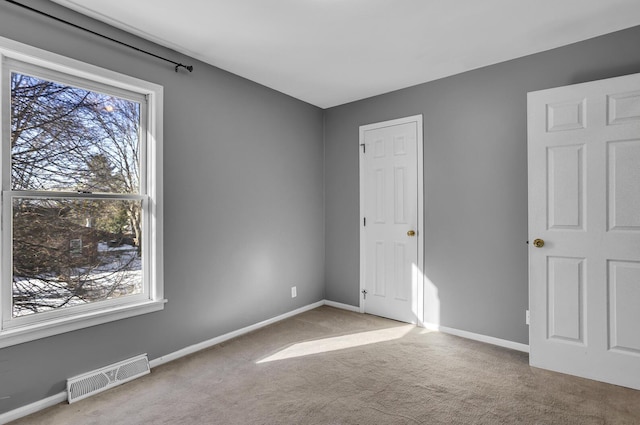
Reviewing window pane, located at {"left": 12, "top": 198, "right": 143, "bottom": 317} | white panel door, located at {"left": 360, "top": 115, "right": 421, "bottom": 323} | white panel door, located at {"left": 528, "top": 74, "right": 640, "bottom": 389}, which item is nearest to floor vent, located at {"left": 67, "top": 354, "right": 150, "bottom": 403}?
window pane, located at {"left": 12, "top": 198, "right": 143, "bottom": 317}

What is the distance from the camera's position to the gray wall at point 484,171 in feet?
9.22

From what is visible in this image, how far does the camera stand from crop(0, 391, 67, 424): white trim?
200 centimetres

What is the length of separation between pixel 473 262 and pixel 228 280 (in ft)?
7.75

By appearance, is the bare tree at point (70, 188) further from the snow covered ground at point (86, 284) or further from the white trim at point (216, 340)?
the white trim at point (216, 340)

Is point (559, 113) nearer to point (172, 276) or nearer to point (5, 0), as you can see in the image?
point (172, 276)

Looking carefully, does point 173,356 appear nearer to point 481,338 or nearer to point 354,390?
point 354,390

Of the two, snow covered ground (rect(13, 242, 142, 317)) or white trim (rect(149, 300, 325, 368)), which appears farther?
white trim (rect(149, 300, 325, 368))

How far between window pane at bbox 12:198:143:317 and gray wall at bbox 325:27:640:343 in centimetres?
279

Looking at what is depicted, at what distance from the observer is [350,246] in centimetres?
423

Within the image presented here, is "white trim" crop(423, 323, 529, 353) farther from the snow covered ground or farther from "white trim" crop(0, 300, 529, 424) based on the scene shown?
the snow covered ground

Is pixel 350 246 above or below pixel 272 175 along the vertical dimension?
below

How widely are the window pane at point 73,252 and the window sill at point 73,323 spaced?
125 millimetres

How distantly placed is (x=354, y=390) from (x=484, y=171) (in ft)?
7.37

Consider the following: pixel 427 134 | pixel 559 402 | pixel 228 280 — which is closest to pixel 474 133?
pixel 427 134
